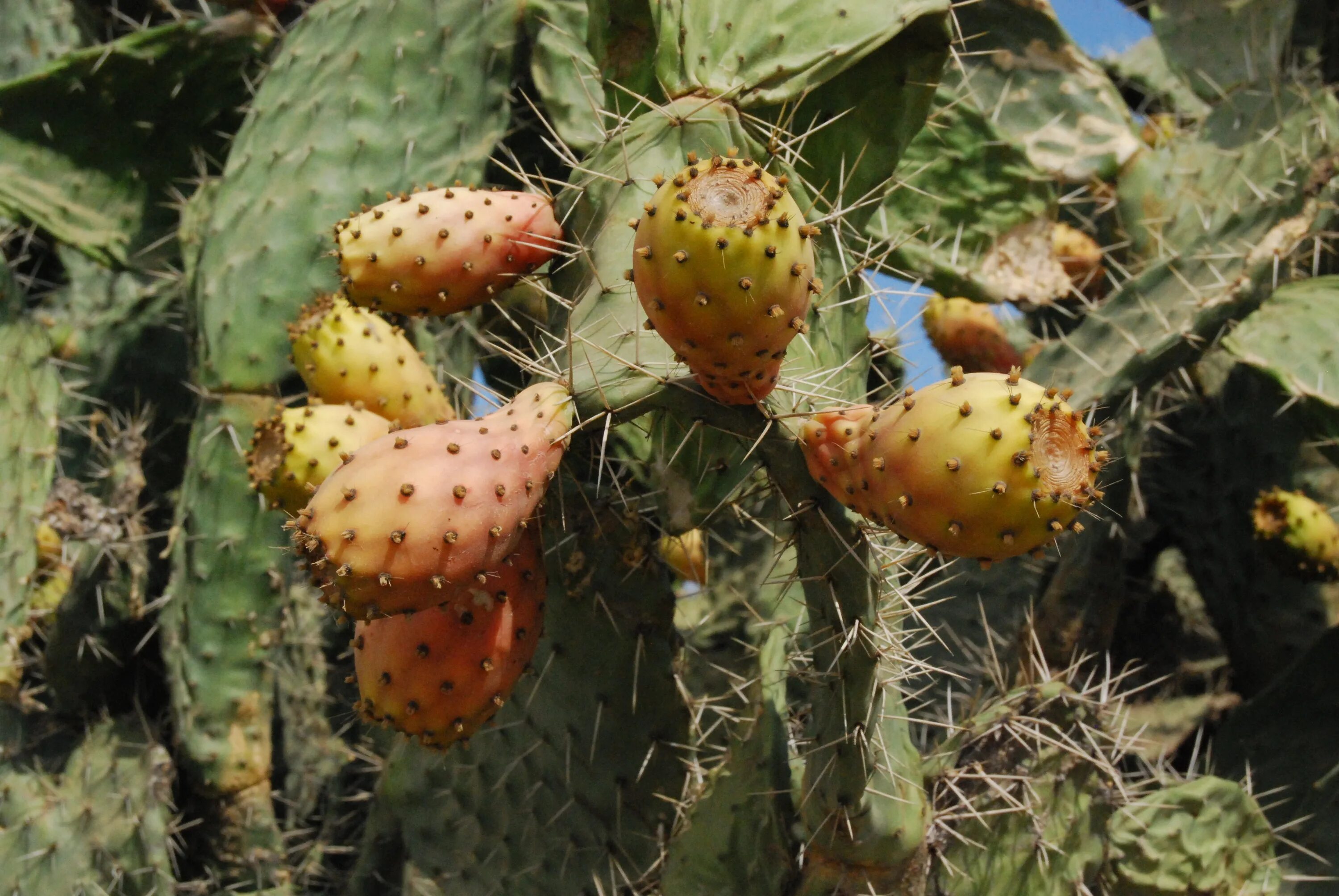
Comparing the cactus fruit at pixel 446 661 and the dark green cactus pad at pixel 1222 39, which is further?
the dark green cactus pad at pixel 1222 39

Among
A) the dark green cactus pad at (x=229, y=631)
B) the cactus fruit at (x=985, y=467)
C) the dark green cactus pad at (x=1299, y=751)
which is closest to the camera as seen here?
the cactus fruit at (x=985, y=467)

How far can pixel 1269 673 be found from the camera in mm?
2428

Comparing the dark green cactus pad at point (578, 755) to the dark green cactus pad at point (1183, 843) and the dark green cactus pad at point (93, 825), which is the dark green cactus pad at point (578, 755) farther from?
the dark green cactus pad at point (1183, 843)

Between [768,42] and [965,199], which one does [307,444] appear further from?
[965,199]

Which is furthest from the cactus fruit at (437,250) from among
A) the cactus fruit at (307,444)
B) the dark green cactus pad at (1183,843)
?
the dark green cactus pad at (1183,843)

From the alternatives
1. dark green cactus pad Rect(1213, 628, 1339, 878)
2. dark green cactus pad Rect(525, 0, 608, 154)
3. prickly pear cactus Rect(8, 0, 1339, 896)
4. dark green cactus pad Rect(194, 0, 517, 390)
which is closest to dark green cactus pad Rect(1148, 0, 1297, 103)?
prickly pear cactus Rect(8, 0, 1339, 896)

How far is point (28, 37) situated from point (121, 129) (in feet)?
1.34

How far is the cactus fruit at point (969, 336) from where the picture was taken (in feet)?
8.32

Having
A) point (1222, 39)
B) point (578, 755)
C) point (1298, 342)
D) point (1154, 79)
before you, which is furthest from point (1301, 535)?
point (1154, 79)

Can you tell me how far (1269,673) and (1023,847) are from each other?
108 cm

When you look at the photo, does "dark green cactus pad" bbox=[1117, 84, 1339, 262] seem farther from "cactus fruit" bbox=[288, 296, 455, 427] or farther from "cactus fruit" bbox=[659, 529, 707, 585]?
"cactus fruit" bbox=[288, 296, 455, 427]

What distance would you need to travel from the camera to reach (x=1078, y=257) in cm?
248

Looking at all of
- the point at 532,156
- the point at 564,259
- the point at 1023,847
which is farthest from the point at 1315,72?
the point at 564,259

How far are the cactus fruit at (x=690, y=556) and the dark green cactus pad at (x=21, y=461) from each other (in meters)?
1.12
